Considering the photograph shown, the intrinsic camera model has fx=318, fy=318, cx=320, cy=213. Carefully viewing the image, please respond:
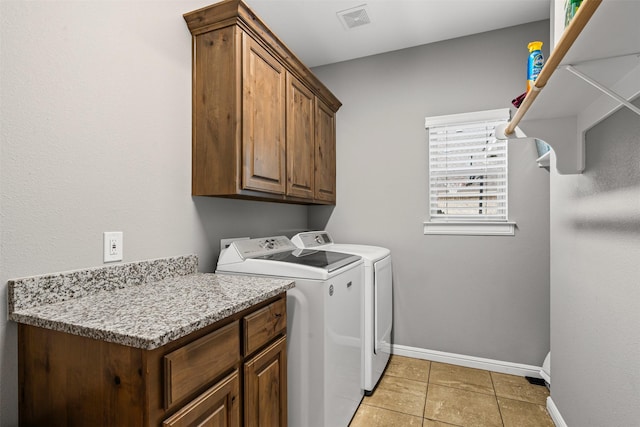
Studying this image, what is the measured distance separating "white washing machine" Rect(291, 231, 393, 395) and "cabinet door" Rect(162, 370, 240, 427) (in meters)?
1.12

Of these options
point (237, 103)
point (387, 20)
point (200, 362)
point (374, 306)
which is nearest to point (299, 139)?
point (237, 103)

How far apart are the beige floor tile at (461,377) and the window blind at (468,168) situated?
1162 millimetres

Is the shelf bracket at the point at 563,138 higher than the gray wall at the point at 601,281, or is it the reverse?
the shelf bracket at the point at 563,138

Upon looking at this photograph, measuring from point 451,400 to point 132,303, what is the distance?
6.50 ft

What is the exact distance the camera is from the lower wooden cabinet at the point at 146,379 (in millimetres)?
801

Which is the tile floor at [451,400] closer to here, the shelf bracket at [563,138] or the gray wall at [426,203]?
the gray wall at [426,203]

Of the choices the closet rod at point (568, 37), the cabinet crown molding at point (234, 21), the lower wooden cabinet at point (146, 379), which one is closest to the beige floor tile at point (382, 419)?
the lower wooden cabinet at point (146, 379)

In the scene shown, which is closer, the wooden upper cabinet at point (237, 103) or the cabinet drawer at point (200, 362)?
the cabinet drawer at point (200, 362)

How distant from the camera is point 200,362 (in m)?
0.94

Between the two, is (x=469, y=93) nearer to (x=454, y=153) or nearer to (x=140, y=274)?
(x=454, y=153)

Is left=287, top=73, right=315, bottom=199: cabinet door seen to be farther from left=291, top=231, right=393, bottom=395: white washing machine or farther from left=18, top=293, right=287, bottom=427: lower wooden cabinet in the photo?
left=18, top=293, right=287, bottom=427: lower wooden cabinet

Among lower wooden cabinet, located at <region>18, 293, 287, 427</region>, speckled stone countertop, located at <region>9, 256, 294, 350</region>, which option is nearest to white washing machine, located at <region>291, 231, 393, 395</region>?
speckled stone countertop, located at <region>9, 256, 294, 350</region>

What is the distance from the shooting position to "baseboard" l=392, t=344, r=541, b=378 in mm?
2344

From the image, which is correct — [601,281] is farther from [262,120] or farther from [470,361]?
[262,120]
